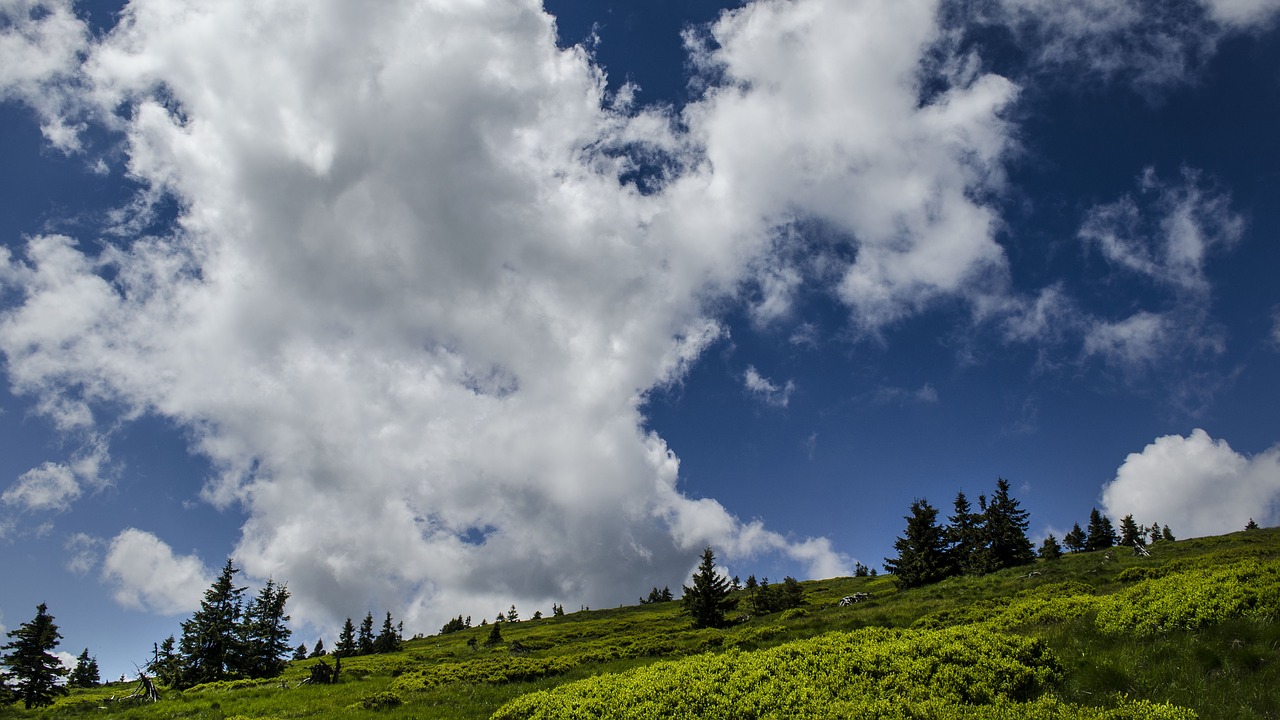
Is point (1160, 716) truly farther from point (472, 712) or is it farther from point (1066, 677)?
point (472, 712)

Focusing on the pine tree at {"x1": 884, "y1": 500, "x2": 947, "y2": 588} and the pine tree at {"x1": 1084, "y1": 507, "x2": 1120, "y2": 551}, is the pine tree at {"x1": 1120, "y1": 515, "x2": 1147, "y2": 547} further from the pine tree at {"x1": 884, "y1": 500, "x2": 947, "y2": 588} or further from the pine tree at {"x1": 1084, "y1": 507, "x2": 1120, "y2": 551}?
the pine tree at {"x1": 884, "y1": 500, "x2": 947, "y2": 588}

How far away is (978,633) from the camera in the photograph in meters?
15.4

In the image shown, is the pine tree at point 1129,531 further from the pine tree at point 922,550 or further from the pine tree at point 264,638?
the pine tree at point 264,638

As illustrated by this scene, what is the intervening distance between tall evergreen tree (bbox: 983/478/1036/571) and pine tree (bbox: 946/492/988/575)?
3.20 ft

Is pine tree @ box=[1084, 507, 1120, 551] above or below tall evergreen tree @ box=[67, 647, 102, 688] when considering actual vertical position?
below

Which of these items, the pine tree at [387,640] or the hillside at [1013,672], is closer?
the hillside at [1013,672]

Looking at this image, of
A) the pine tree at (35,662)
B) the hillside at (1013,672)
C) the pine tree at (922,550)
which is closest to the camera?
the hillside at (1013,672)

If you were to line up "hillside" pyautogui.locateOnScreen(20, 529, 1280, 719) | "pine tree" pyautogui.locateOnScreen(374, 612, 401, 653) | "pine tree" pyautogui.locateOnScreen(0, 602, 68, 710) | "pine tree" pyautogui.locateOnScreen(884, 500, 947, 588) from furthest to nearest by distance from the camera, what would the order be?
1. "pine tree" pyautogui.locateOnScreen(374, 612, 401, 653)
2. "pine tree" pyautogui.locateOnScreen(884, 500, 947, 588)
3. "pine tree" pyautogui.locateOnScreen(0, 602, 68, 710)
4. "hillside" pyautogui.locateOnScreen(20, 529, 1280, 719)

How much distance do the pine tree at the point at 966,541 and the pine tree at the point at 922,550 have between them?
4.45ft

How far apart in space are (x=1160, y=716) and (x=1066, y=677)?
3856 mm

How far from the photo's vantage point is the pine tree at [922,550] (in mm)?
60781

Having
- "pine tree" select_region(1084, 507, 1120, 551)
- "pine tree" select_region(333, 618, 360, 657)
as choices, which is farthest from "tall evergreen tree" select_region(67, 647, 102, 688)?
"pine tree" select_region(1084, 507, 1120, 551)

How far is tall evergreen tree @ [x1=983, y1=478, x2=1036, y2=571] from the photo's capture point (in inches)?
2707

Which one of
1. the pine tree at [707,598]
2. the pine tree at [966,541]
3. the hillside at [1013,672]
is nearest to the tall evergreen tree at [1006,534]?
the pine tree at [966,541]
